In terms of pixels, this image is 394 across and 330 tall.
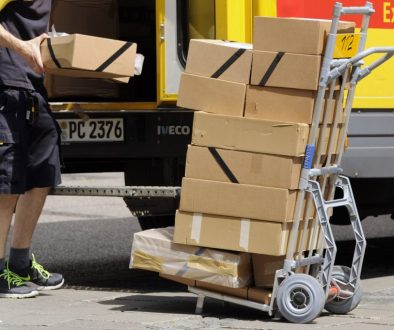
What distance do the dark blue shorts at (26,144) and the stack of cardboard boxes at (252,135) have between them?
1.00 meters

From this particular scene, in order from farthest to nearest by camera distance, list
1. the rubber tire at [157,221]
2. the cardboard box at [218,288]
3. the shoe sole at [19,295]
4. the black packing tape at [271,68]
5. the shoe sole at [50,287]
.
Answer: the rubber tire at [157,221], the shoe sole at [50,287], the shoe sole at [19,295], the cardboard box at [218,288], the black packing tape at [271,68]

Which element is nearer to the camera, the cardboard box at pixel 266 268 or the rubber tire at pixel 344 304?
the cardboard box at pixel 266 268

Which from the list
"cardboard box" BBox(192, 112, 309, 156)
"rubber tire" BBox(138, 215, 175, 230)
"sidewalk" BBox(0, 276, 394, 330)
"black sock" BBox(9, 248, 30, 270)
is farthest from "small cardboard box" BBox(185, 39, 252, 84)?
"rubber tire" BBox(138, 215, 175, 230)

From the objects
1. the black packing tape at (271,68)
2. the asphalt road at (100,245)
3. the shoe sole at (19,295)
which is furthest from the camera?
the asphalt road at (100,245)

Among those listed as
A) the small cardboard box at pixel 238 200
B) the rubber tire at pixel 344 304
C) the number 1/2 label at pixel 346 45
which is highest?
the number 1/2 label at pixel 346 45

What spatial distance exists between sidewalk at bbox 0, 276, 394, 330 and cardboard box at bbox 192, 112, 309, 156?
0.84 meters

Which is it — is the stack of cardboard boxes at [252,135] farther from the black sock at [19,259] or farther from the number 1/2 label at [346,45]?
the black sock at [19,259]

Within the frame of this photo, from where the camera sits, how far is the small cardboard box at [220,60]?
6.14m

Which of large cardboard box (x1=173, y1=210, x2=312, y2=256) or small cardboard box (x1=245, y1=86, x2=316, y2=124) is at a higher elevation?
small cardboard box (x1=245, y1=86, x2=316, y2=124)

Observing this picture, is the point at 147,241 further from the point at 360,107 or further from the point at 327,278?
the point at 360,107

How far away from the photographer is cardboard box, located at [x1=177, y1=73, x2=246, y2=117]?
614cm

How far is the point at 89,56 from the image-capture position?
6.50 meters

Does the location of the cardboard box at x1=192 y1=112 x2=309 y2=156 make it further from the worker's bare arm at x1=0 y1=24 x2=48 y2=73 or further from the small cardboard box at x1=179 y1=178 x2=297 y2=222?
the worker's bare arm at x1=0 y1=24 x2=48 y2=73

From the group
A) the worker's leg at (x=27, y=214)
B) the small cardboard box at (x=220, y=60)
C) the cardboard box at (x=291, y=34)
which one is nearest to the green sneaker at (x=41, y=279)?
the worker's leg at (x=27, y=214)
